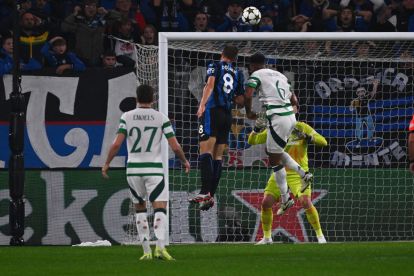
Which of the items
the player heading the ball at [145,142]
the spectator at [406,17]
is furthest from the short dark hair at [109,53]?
the player heading the ball at [145,142]

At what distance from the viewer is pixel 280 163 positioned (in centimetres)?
1645

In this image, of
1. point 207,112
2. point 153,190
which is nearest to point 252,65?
point 207,112

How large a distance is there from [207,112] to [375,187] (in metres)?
4.32

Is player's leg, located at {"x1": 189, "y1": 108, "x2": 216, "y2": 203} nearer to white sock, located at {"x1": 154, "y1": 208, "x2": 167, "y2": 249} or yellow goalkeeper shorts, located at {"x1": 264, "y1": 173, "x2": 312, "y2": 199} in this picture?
yellow goalkeeper shorts, located at {"x1": 264, "y1": 173, "x2": 312, "y2": 199}

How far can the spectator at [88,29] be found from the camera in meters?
20.2

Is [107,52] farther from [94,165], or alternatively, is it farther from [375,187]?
[375,187]

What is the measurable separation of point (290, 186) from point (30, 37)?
520 centimetres

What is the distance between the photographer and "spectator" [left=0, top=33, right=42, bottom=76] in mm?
19625

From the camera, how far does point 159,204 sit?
44.9 ft

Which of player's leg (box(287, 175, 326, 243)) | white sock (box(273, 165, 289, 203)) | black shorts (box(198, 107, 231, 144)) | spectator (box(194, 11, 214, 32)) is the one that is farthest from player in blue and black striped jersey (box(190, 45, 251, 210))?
spectator (box(194, 11, 214, 32))

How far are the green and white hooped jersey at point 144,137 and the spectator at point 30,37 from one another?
6.83m

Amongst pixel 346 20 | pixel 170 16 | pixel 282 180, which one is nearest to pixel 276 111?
pixel 282 180

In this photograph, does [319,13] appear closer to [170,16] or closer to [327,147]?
[170,16]

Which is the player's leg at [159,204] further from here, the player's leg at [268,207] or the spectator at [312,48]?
the spectator at [312,48]
